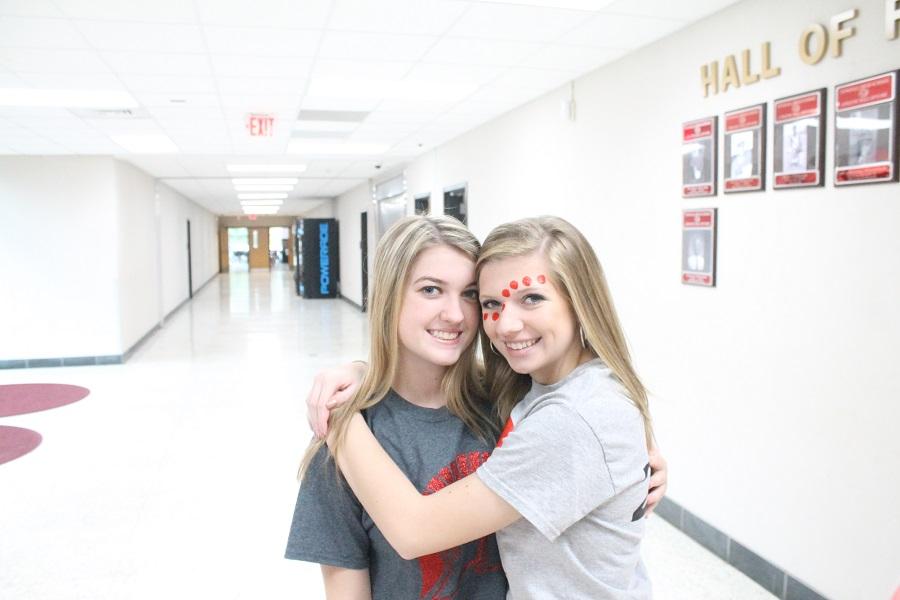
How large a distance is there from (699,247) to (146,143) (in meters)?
7.13

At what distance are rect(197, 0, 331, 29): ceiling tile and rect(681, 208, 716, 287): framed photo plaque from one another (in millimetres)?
2360

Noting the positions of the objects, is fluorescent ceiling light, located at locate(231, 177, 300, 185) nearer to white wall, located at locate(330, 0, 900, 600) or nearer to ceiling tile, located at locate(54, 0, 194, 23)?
white wall, located at locate(330, 0, 900, 600)

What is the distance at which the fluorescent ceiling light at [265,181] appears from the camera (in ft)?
45.2

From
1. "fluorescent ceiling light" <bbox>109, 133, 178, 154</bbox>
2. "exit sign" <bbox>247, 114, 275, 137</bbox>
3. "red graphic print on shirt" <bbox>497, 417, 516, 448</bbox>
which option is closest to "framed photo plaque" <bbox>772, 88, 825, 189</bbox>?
"red graphic print on shirt" <bbox>497, 417, 516, 448</bbox>

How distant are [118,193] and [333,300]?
9.21 meters

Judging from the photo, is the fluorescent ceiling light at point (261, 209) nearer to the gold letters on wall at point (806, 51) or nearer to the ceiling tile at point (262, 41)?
the ceiling tile at point (262, 41)

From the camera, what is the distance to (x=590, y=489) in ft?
3.71

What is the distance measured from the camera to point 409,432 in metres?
1.36

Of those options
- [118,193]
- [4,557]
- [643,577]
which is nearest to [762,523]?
[643,577]

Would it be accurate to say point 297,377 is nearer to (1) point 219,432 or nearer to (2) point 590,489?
(1) point 219,432

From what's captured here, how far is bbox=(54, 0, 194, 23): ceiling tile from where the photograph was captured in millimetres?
3623

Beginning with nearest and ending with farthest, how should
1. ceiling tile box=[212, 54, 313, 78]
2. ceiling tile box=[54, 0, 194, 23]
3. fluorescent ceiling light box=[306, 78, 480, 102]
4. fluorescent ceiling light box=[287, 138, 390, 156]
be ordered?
1. ceiling tile box=[54, 0, 194, 23]
2. ceiling tile box=[212, 54, 313, 78]
3. fluorescent ceiling light box=[306, 78, 480, 102]
4. fluorescent ceiling light box=[287, 138, 390, 156]

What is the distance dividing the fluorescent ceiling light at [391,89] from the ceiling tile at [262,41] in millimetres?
885

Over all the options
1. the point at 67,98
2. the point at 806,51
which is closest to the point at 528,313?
the point at 806,51
